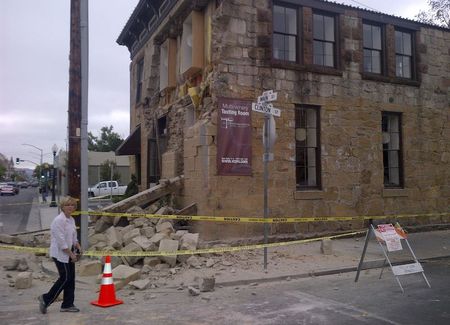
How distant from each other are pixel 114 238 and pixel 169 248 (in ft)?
5.87

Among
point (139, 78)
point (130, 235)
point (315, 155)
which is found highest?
point (139, 78)

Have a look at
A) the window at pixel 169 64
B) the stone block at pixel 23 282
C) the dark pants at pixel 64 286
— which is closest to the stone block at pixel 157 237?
the stone block at pixel 23 282

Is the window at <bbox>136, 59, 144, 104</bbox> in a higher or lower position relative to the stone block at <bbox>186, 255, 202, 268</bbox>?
higher

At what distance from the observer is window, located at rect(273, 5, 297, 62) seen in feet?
41.5

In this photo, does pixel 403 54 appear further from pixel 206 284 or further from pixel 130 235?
pixel 206 284

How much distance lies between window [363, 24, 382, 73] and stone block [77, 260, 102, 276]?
32.3 ft

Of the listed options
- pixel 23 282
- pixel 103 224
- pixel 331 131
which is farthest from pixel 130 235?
pixel 331 131

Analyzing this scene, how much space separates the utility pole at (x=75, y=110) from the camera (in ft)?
33.2

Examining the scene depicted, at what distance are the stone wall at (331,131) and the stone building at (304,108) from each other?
0.10 ft

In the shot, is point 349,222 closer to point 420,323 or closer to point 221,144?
point 221,144

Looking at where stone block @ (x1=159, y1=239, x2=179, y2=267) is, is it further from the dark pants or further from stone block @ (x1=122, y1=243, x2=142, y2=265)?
the dark pants

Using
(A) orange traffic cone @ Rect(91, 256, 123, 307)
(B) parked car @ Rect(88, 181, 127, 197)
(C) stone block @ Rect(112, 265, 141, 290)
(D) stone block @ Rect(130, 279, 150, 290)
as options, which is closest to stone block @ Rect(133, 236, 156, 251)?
(C) stone block @ Rect(112, 265, 141, 290)

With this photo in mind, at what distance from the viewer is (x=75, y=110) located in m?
10.2

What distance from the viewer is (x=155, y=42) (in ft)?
54.2
